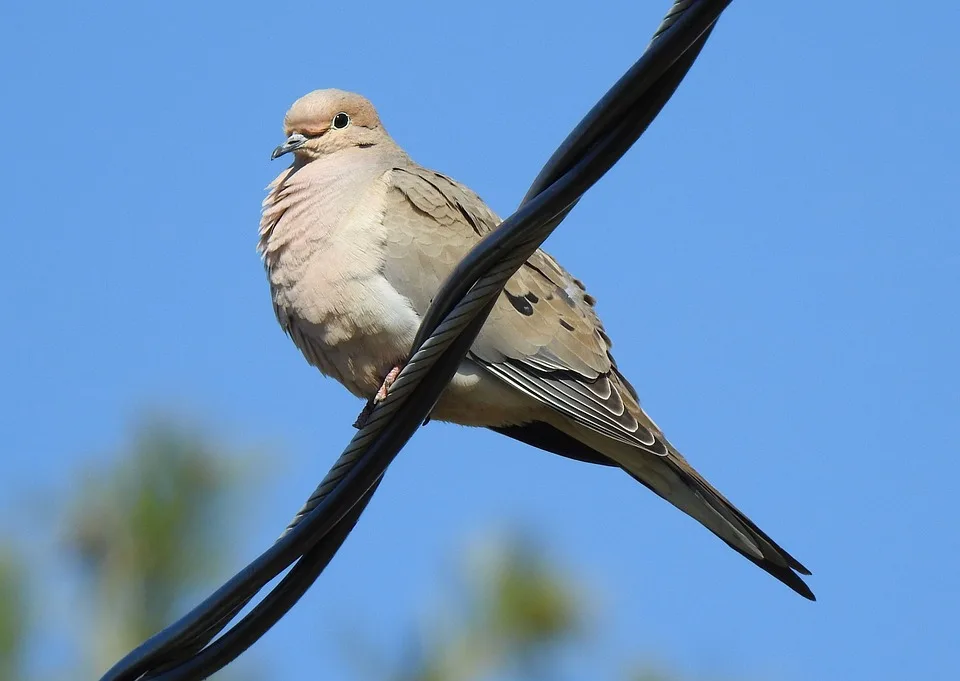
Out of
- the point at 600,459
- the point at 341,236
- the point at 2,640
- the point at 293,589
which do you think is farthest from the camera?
the point at 2,640

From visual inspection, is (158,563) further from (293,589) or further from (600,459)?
(293,589)

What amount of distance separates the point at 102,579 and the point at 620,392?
9.40ft

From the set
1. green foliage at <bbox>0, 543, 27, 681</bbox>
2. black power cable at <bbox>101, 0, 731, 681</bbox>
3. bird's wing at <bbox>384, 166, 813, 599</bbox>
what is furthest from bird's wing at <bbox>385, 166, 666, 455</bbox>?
green foliage at <bbox>0, 543, 27, 681</bbox>

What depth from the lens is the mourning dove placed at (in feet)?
13.1

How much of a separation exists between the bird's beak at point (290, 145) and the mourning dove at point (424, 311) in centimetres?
19

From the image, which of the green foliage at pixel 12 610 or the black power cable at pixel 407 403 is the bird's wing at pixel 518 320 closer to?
the black power cable at pixel 407 403

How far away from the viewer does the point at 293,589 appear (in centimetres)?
251

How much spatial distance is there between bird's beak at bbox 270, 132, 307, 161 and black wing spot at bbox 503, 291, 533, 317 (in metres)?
0.96

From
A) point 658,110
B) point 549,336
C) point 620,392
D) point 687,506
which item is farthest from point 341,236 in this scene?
point 658,110

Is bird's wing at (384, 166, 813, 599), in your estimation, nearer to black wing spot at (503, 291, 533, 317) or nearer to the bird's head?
black wing spot at (503, 291, 533, 317)

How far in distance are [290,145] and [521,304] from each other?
104 centimetres

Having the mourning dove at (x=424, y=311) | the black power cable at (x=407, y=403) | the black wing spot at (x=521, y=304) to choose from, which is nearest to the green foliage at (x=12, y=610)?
the mourning dove at (x=424, y=311)

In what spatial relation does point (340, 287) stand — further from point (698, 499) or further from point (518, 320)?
point (698, 499)

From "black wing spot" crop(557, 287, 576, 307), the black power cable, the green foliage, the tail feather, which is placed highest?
"black wing spot" crop(557, 287, 576, 307)
